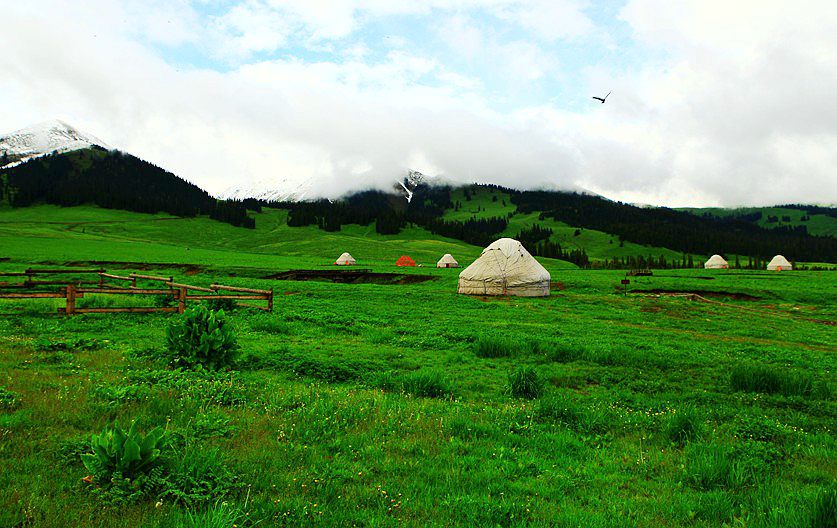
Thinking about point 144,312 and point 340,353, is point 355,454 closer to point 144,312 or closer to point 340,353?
point 340,353

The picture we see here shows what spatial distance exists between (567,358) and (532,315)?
10834 mm

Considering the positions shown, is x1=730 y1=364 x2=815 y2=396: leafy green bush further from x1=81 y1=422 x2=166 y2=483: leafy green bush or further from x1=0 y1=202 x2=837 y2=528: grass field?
x1=81 y1=422 x2=166 y2=483: leafy green bush

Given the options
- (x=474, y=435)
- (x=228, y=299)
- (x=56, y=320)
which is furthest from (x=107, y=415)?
(x=228, y=299)

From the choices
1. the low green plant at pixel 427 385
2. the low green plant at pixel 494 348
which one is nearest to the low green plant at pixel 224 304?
the low green plant at pixel 494 348

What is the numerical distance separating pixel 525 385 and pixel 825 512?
5.71m

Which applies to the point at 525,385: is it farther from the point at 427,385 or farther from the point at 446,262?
the point at 446,262

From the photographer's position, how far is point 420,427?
22.5ft

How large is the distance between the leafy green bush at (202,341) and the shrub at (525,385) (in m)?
6.66

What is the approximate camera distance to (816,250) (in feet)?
642

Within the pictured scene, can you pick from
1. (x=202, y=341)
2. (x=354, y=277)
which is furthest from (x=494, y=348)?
(x=354, y=277)

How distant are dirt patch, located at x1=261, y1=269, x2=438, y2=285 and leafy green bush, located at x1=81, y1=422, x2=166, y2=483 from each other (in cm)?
3982

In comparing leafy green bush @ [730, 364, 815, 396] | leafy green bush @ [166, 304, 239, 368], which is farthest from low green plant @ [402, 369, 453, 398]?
leafy green bush @ [730, 364, 815, 396]

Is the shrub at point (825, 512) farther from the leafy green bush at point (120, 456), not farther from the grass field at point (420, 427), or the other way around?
the leafy green bush at point (120, 456)

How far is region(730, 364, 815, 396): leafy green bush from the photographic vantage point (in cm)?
1002
